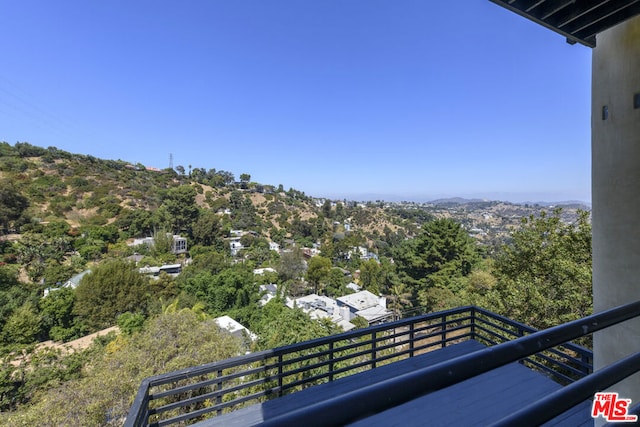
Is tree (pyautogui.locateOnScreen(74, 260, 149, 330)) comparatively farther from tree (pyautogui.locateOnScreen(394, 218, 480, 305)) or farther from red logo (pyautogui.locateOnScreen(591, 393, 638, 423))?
red logo (pyautogui.locateOnScreen(591, 393, 638, 423))

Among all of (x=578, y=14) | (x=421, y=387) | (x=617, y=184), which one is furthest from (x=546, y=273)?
(x=421, y=387)

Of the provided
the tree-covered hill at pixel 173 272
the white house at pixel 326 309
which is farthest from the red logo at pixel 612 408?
the white house at pixel 326 309

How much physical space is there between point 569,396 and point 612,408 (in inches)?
13.6

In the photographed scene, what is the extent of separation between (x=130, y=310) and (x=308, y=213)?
37.5 m

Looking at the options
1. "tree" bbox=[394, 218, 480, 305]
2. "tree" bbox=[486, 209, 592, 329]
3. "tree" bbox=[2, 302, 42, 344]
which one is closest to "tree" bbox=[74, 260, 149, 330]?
"tree" bbox=[2, 302, 42, 344]

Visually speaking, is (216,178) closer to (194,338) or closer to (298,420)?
(194,338)

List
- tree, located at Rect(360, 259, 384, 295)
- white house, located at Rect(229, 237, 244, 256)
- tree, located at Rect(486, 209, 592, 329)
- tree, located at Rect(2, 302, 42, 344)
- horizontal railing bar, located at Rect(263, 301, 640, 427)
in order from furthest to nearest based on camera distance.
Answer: white house, located at Rect(229, 237, 244, 256)
tree, located at Rect(360, 259, 384, 295)
tree, located at Rect(2, 302, 42, 344)
tree, located at Rect(486, 209, 592, 329)
horizontal railing bar, located at Rect(263, 301, 640, 427)

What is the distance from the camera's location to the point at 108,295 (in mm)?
15539

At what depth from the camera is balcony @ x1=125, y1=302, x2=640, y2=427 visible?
1.38ft

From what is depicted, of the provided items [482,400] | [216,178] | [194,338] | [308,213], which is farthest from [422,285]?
[216,178]

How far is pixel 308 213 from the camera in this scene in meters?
51.9

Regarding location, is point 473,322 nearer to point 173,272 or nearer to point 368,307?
point 368,307

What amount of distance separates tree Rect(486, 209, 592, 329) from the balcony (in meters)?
4.51

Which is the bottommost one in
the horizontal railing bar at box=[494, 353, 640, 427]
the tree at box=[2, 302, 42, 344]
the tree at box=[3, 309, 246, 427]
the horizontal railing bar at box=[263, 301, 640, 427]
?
the tree at box=[2, 302, 42, 344]
